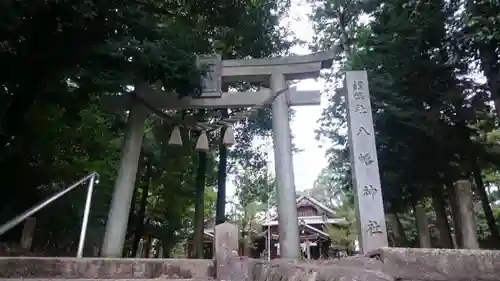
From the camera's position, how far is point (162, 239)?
668 inches

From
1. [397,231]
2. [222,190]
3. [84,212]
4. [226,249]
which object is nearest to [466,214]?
[226,249]

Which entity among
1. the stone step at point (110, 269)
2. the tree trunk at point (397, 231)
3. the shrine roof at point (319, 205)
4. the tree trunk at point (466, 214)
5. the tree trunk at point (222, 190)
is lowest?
the stone step at point (110, 269)

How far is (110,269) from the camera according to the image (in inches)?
202

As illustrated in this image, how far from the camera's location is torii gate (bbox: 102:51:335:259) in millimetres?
7445

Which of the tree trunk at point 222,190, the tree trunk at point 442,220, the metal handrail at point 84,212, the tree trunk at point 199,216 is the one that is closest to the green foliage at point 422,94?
the tree trunk at point 442,220

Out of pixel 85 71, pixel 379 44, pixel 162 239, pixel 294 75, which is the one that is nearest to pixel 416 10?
pixel 379 44

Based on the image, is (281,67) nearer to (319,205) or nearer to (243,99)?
(243,99)

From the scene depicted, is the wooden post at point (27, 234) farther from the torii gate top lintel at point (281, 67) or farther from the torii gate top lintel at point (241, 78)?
the torii gate top lintel at point (281, 67)

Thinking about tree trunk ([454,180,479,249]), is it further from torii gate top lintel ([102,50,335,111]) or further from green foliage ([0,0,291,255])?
green foliage ([0,0,291,255])

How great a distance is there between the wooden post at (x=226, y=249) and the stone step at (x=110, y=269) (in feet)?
1.49

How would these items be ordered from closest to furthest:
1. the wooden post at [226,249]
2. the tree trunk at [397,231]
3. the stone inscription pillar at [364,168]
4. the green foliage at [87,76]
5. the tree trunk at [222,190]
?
the wooden post at [226,249]
the stone inscription pillar at [364,168]
the green foliage at [87,76]
the tree trunk at [222,190]
the tree trunk at [397,231]

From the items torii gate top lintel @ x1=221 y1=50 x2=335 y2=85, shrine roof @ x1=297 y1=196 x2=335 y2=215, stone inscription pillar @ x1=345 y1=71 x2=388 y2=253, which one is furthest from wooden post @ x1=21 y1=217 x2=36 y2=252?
shrine roof @ x1=297 y1=196 x2=335 y2=215

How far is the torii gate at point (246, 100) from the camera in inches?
293

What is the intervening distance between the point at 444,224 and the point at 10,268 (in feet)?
34.5
